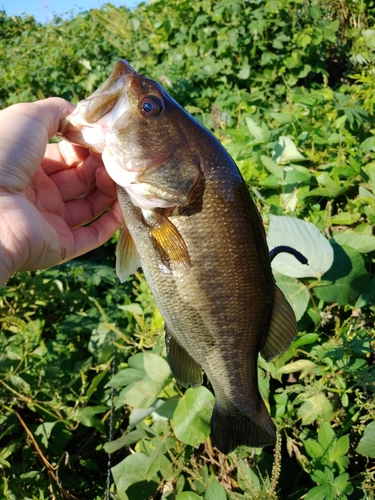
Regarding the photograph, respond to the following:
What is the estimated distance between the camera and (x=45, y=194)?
196 cm

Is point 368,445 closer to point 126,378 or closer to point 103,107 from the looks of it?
point 126,378

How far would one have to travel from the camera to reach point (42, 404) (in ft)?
8.88

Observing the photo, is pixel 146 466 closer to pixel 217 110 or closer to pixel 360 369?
pixel 360 369

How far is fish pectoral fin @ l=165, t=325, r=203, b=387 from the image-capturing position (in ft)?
5.35

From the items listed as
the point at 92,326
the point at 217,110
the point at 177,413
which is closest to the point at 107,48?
the point at 217,110

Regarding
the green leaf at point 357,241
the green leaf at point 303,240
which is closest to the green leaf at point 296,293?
the green leaf at point 303,240

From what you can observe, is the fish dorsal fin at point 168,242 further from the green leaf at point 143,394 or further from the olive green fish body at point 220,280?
the green leaf at point 143,394

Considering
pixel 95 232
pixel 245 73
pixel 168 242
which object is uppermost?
pixel 168 242

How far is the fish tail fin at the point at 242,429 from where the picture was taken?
5.23 feet

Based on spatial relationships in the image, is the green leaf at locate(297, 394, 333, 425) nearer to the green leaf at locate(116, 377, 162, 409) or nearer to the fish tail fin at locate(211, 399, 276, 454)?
the fish tail fin at locate(211, 399, 276, 454)

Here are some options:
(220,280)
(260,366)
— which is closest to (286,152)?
(260,366)

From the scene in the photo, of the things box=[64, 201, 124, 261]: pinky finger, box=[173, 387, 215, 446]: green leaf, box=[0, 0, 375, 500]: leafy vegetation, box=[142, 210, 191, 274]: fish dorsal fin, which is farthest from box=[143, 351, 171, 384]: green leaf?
box=[142, 210, 191, 274]: fish dorsal fin

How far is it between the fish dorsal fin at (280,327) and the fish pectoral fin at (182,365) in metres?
0.27

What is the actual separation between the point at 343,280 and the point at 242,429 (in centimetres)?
91
